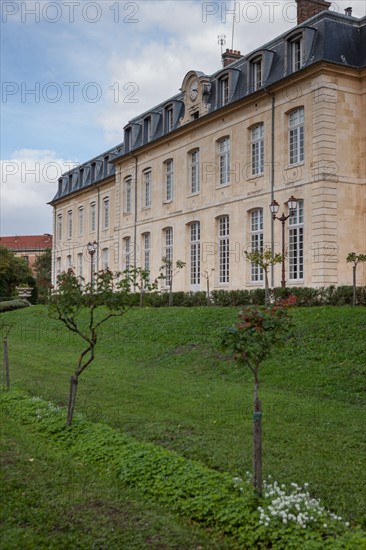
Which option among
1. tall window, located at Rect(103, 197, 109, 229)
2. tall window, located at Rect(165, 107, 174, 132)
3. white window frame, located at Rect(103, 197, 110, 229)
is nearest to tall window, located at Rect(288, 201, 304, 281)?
tall window, located at Rect(165, 107, 174, 132)

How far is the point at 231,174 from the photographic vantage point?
27062 mm

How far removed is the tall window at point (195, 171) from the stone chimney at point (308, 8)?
24.7ft

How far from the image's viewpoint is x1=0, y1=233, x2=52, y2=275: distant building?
302 ft

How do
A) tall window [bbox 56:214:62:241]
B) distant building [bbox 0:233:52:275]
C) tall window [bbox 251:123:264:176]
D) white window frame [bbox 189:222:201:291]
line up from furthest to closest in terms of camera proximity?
distant building [bbox 0:233:52:275] → tall window [bbox 56:214:62:241] → white window frame [bbox 189:222:201:291] → tall window [bbox 251:123:264:176]

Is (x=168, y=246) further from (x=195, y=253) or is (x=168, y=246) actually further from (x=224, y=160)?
(x=224, y=160)

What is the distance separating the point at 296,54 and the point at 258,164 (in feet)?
14.7

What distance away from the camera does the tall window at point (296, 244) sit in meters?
22.9

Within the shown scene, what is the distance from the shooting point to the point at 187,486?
584 centimetres

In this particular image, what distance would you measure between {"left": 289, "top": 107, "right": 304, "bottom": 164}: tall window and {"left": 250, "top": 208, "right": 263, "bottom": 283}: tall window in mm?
2726

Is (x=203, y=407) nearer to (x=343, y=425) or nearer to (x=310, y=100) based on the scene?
(x=343, y=425)

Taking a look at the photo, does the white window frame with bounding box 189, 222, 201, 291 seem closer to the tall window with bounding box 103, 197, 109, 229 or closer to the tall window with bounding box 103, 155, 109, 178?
the tall window with bounding box 103, 197, 109, 229

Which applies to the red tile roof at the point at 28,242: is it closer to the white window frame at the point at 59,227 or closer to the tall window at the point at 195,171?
the white window frame at the point at 59,227

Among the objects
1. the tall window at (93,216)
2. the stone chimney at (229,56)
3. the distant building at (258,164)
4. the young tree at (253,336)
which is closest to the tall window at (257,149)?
the distant building at (258,164)

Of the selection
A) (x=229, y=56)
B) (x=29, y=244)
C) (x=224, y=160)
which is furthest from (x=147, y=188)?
(x=29, y=244)
